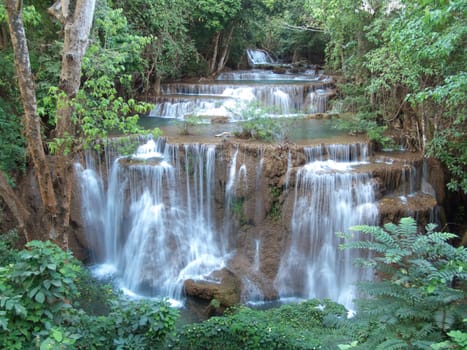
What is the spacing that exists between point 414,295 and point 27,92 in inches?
185

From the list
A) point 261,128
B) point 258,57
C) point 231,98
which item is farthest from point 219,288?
point 258,57

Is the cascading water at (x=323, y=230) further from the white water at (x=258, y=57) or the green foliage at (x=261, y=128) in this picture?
the white water at (x=258, y=57)

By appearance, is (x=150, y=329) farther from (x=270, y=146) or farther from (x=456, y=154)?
(x=456, y=154)

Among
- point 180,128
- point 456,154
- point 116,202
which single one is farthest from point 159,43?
point 456,154

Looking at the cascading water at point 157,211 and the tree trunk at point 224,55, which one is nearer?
the cascading water at point 157,211

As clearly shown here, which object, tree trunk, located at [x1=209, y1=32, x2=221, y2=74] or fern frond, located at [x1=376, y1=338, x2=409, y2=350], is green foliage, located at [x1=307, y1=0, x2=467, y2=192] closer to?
fern frond, located at [x1=376, y1=338, x2=409, y2=350]

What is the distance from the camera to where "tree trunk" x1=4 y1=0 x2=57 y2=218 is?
15.4 feet

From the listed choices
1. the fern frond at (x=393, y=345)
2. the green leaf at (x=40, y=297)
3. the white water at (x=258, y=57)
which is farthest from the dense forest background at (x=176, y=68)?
the white water at (x=258, y=57)

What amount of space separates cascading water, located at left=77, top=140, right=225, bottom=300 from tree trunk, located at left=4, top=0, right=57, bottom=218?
154 inches

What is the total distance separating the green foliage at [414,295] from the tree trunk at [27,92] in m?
4.06

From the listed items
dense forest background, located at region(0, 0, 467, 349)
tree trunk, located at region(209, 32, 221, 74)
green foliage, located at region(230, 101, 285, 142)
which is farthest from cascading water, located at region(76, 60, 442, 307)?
tree trunk, located at region(209, 32, 221, 74)

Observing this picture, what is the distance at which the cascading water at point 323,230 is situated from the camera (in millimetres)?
8602

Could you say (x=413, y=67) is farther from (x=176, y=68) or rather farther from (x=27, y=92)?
(x=176, y=68)

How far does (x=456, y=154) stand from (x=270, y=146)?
3.93 meters
